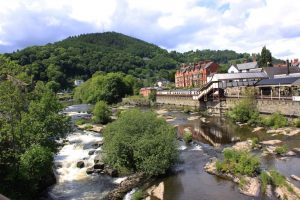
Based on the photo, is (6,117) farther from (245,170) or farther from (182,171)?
(245,170)

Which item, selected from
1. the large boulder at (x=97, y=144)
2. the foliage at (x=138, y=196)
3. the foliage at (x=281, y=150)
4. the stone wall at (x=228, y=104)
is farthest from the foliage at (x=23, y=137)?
the stone wall at (x=228, y=104)

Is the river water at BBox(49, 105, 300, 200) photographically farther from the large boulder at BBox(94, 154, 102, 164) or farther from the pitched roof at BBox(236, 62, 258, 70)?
the pitched roof at BBox(236, 62, 258, 70)

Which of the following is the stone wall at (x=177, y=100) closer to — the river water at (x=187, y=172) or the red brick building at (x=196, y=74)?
the red brick building at (x=196, y=74)

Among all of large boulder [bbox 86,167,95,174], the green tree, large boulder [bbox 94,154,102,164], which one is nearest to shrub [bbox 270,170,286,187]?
large boulder [bbox 86,167,95,174]

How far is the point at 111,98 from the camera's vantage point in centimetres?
11681

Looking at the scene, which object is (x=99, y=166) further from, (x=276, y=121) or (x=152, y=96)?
(x=152, y=96)

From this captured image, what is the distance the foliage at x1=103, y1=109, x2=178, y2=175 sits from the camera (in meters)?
29.0

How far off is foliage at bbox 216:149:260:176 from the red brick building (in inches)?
3382

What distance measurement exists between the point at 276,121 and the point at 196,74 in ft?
247

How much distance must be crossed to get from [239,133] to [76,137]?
23494 mm

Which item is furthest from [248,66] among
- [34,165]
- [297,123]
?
[34,165]

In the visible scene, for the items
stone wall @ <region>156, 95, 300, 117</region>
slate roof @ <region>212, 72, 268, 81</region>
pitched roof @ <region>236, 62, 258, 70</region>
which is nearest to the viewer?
stone wall @ <region>156, 95, 300, 117</region>

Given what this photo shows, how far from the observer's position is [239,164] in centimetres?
2786

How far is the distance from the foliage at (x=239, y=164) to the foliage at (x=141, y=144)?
14.9 ft
